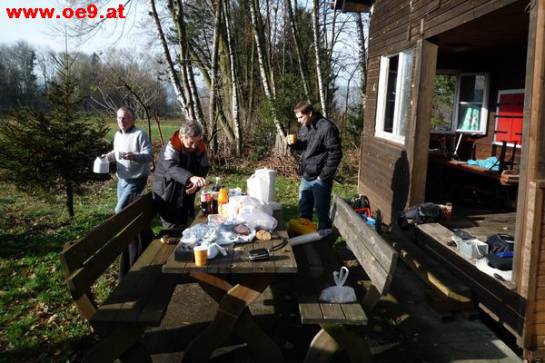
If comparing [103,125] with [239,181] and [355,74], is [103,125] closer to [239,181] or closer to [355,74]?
[239,181]

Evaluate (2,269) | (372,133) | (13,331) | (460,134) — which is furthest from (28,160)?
(460,134)

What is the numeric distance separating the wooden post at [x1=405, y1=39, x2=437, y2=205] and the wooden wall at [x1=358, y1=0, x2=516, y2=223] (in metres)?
0.04

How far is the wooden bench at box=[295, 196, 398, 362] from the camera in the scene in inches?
112

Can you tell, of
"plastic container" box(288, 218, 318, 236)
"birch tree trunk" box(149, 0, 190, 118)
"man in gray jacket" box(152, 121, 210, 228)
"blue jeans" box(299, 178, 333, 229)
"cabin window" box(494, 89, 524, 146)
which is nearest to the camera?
"man in gray jacket" box(152, 121, 210, 228)

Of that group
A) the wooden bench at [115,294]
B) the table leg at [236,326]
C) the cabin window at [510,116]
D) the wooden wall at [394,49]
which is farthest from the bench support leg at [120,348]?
the cabin window at [510,116]

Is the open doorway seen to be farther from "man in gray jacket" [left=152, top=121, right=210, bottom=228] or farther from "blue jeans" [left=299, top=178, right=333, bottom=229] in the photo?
"man in gray jacket" [left=152, top=121, right=210, bottom=228]

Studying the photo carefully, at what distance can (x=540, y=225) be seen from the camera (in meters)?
3.20

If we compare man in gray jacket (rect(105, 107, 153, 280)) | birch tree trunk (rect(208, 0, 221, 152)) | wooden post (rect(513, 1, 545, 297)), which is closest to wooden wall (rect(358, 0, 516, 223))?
wooden post (rect(513, 1, 545, 297))

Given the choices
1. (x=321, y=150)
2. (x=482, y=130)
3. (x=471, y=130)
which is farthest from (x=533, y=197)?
(x=471, y=130)

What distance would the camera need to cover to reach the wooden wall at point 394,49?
497 centimetres

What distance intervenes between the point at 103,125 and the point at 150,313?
18.4ft

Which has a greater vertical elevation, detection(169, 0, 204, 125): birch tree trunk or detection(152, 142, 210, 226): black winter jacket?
detection(169, 0, 204, 125): birch tree trunk

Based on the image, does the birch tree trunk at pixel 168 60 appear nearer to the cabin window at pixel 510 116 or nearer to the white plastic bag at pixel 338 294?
the cabin window at pixel 510 116

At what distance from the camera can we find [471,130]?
8922mm
